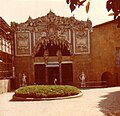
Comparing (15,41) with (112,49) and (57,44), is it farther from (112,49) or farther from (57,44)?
(112,49)

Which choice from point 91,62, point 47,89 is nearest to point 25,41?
point 91,62

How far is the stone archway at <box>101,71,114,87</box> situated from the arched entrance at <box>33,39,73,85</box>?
14.5 ft

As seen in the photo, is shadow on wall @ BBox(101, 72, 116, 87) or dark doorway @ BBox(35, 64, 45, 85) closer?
dark doorway @ BBox(35, 64, 45, 85)

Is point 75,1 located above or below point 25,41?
below

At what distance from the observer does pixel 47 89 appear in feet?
75.6

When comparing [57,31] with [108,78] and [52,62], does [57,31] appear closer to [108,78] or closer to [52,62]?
[52,62]

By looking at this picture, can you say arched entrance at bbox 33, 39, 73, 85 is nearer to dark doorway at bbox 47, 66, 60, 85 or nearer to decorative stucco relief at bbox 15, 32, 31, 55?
dark doorway at bbox 47, 66, 60, 85

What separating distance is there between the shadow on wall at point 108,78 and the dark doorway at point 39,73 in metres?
7.74

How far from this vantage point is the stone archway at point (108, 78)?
39.2 meters

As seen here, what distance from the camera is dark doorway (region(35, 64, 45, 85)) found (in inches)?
1532

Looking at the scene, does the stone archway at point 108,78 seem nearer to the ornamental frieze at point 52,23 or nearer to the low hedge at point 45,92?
the ornamental frieze at point 52,23

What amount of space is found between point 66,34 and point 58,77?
554cm

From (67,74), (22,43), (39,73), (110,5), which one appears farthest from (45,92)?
(110,5)

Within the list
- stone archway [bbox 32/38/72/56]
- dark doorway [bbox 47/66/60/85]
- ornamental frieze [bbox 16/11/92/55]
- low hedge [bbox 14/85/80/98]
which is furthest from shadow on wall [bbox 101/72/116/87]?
low hedge [bbox 14/85/80/98]
